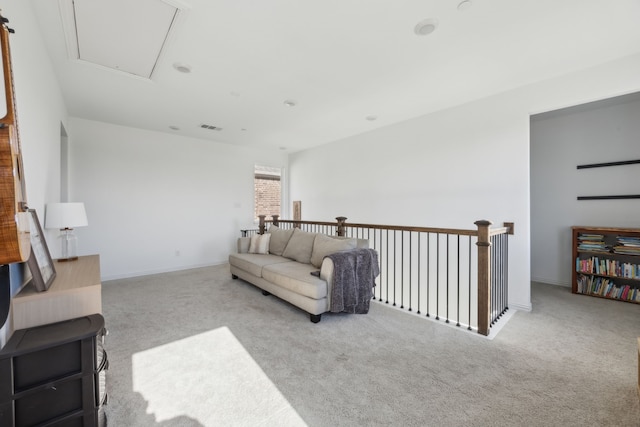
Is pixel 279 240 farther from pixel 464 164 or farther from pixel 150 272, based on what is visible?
pixel 464 164

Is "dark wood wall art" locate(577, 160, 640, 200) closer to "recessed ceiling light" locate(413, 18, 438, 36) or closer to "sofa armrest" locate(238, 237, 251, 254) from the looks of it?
"recessed ceiling light" locate(413, 18, 438, 36)

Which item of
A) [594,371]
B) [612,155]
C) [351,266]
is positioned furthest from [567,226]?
[351,266]

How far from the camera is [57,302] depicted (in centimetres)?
137

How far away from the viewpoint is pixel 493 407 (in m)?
1.58

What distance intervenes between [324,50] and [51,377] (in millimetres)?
2855

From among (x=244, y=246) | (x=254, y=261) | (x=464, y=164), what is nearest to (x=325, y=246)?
(x=254, y=261)

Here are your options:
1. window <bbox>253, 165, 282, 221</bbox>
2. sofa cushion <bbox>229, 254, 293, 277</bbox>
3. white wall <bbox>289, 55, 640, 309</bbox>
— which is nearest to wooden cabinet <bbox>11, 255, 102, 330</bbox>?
sofa cushion <bbox>229, 254, 293, 277</bbox>

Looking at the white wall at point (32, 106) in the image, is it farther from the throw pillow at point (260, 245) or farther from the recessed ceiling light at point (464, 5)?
the recessed ceiling light at point (464, 5)

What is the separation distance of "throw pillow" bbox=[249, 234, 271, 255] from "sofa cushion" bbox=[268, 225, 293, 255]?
0.07 m

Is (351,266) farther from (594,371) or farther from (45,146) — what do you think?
(45,146)

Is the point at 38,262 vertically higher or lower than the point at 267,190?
lower

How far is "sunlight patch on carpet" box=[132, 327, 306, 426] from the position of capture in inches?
60.4

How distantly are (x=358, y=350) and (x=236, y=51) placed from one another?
9.50 feet

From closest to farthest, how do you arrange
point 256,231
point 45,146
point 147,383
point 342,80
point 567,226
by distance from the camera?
point 147,383, point 45,146, point 342,80, point 567,226, point 256,231
